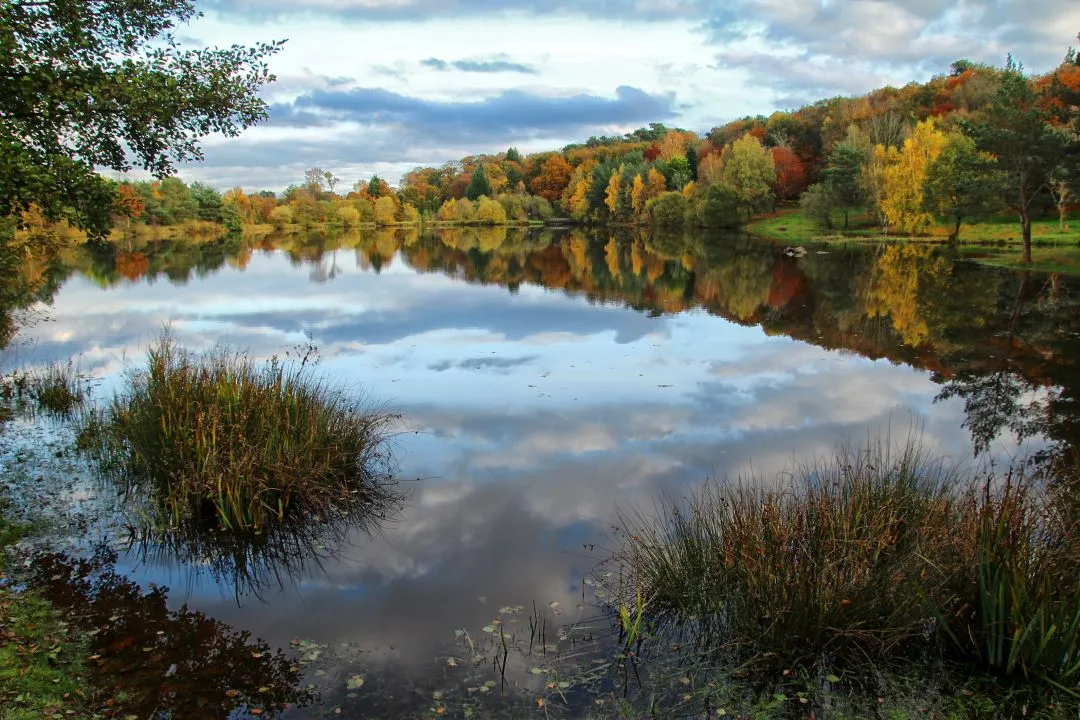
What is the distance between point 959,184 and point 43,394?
3973 cm

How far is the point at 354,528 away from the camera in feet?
28.5

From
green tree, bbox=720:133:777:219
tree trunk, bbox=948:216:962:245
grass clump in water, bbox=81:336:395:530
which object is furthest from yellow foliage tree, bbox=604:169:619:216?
grass clump in water, bbox=81:336:395:530

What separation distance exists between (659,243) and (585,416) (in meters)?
54.5

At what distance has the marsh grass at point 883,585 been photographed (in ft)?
16.9

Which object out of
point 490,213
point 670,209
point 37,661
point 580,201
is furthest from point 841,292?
point 490,213

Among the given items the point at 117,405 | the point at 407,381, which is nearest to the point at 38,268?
the point at 407,381

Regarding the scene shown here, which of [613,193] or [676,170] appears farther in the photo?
[613,193]

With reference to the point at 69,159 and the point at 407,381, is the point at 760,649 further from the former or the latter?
the point at 407,381

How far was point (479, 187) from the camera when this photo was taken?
141 meters

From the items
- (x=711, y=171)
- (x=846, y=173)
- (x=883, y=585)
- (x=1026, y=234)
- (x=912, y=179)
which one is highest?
(x=711, y=171)

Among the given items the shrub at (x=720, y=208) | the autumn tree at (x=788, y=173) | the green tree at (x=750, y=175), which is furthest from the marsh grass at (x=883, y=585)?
the autumn tree at (x=788, y=173)

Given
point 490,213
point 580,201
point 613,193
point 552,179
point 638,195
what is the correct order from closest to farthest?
point 638,195 → point 613,193 → point 580,201 → point 490,213 → point 552,179

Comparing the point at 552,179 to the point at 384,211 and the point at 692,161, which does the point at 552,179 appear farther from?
the point at 692,161

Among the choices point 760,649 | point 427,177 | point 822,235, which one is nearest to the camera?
point 760,649
